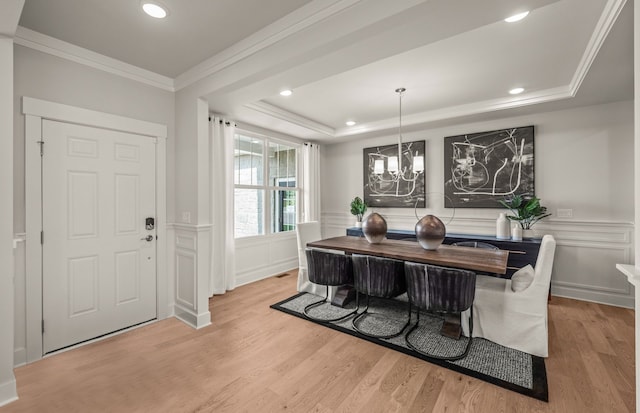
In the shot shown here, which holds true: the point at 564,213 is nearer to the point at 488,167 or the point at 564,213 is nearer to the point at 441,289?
the point at 488,167

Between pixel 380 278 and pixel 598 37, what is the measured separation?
8.41ft

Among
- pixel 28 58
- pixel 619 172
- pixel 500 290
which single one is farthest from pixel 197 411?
pixel 619 172

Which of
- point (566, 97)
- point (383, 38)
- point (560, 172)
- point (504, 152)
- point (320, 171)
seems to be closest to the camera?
point (383, 38)

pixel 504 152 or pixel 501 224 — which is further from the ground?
pixel 504 152

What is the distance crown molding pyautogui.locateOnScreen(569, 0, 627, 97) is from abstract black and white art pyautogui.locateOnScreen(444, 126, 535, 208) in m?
0.99

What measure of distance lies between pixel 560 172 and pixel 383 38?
3326mm

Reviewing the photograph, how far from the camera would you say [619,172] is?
339 cm

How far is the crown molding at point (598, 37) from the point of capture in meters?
1.80

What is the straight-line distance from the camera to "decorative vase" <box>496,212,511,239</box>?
12.6 ft

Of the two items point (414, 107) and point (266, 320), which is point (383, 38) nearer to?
point (414, 107)

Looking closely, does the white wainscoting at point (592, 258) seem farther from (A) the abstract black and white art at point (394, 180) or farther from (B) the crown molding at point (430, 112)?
(A) the abstract black and white art at point (394, 180)

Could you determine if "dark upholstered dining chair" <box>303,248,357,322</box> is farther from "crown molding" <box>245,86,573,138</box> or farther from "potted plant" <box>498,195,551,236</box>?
"potted plant" <box>498,195,551,236</box>

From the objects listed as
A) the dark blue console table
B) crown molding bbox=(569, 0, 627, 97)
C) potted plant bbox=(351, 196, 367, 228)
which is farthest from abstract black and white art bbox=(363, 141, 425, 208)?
crown molding bbox=(569, 0, 627, 97)

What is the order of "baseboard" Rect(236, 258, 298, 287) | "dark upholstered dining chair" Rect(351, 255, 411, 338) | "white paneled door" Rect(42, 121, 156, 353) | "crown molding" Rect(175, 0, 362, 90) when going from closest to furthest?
"crown molding" Rect(175, 0, 362, 90) < "white paneled door" Rect(42, 121, 156, 353) < "dark upholstered dining chair" Rect(351, 255, 411, 338) < "baseboard" Rect(236, 258, 298, 287)
